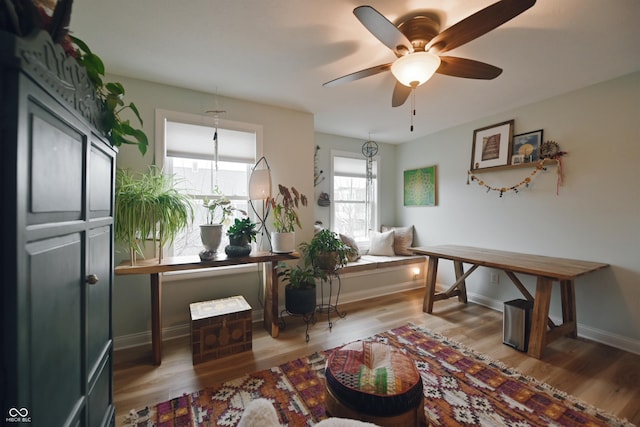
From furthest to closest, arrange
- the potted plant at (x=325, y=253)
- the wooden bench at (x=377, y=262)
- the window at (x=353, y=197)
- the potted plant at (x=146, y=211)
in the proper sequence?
1. the window at (x=353, y=197)
2. the wooden bench at (x=377, y=262)
3. the potted plant at (x=325, y=253)
4. the potted plant at (x=146, y=211)

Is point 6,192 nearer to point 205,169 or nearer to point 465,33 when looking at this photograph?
A: point 465,33

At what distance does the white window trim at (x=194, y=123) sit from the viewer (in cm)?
230

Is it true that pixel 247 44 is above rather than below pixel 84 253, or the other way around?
above

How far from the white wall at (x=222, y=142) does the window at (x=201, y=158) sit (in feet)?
0.33

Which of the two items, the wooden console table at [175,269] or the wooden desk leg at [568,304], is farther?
the wooden desk leg at [568,304]

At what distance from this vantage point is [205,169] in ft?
8.54

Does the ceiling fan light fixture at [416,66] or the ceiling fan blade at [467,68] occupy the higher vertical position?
the ceiling fan blade at [467,68]

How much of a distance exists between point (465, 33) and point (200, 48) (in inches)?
69.4

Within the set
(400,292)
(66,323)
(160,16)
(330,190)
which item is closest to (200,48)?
(160,16)

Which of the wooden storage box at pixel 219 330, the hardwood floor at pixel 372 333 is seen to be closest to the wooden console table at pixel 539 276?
the hardwood floor at pixel 372 333

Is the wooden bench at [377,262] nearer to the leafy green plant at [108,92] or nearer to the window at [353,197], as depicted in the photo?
the window at [353,197]

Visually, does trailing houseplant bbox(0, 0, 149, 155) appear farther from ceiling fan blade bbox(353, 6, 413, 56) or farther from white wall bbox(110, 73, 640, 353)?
white wall bbox(110, 73, 640, 353)

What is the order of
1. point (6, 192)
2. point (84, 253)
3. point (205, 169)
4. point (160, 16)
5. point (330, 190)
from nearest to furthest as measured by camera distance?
point (6, 192), point (84, 253), point (160, 16), point (205, 169), point (330, 190)

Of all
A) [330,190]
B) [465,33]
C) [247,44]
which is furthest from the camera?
[330,190]
